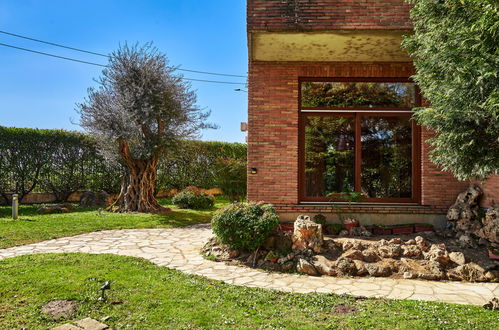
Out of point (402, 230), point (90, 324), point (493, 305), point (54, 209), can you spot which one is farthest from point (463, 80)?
point (54, 209)

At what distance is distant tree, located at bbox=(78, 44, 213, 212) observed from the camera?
34.7ft

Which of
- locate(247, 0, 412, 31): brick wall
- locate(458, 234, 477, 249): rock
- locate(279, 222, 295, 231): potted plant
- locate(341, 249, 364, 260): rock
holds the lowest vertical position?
locate(341, 249, 364, 260): rock

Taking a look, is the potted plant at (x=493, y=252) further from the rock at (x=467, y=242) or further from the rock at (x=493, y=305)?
the rock at (x=493, y=305)

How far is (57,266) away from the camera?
4820 millimetres

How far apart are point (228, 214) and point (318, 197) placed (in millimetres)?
2578

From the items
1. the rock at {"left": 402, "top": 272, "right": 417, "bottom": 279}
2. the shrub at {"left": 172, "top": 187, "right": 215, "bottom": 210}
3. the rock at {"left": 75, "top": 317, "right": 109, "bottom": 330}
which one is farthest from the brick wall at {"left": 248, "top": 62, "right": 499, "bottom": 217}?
the shrub at {"left": 172, "top": 187, "right": 215, "bottom": 210}

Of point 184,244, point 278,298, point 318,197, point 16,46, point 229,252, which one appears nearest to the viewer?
→ point 278,298

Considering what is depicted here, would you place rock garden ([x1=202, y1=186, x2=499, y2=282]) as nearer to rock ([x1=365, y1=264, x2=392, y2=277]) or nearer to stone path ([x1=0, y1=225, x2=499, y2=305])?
rock ([x1=365, y1=264, x2=392, y2=277])

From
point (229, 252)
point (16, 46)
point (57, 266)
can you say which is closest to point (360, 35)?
point (229, 252)

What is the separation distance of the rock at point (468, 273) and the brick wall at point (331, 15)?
3.98 metres

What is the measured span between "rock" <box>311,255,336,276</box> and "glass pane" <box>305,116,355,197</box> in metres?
2.42

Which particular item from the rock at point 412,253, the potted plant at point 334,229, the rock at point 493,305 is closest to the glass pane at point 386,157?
the potted plant at point 334,229

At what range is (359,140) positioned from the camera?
746 centimetres

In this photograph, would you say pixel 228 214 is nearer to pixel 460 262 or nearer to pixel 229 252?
pixel 229 252
